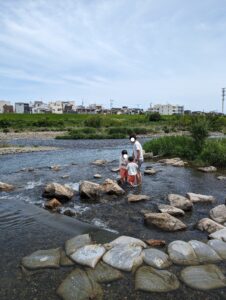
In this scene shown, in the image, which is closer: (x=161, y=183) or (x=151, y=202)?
(x=151, y=202)

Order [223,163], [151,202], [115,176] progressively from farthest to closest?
[223,163] < [115,176] < [151,202]

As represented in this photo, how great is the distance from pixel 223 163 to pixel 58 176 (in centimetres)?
970

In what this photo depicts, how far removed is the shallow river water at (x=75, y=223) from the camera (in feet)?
18.1

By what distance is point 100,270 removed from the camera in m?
6.04

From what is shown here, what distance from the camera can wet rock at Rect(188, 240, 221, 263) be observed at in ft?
21.2

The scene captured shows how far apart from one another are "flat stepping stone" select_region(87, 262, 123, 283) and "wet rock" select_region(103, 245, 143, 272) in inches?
5.3

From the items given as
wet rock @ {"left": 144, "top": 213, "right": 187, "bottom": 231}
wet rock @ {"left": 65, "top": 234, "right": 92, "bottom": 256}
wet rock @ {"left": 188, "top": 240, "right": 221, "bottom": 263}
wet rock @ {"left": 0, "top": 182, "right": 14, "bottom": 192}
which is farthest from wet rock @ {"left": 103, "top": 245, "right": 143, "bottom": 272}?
wet rock @ {"left": 0, "top": 182, "right": 14, "bottom": 192}

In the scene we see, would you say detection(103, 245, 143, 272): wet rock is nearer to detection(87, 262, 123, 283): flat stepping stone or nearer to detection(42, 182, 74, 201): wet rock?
detection(87, 262, 123, 283): flat stepping stone

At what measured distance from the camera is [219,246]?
6910 millimetres

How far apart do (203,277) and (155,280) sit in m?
0.93

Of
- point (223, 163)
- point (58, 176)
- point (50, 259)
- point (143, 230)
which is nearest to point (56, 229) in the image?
point (50, 259)

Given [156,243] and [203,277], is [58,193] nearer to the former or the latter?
[156,243]

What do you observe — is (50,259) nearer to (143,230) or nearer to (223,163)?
(143,230)

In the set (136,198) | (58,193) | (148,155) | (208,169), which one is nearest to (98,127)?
(148,155)
